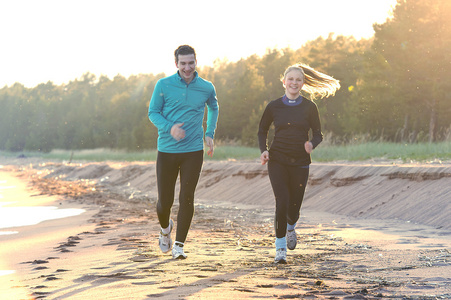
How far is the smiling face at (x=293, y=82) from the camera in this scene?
5773 mm

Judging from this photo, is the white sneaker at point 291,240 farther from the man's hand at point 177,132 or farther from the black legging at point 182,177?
the man's hand at point 177,132

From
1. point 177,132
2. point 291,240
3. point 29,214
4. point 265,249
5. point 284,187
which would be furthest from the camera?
point 29,214

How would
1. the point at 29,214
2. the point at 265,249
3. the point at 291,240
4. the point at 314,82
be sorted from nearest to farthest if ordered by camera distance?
1. the point at 291,240
2. the point at 314,82
3. the point at 265,249
4. the point at 29,214

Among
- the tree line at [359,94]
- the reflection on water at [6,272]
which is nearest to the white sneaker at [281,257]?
the reflection on water at [6,272]

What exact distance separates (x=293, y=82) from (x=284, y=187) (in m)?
1.02

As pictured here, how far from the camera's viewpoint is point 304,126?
225 inches

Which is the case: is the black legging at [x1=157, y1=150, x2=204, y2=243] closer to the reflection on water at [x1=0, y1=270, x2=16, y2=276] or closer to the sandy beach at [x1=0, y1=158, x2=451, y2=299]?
the sandy beach at [x1=0, y1=158, x2=451, y2=299]

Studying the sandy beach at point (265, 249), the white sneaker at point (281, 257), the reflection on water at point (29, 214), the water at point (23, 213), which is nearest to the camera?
the sandy beach at point (265, 249)

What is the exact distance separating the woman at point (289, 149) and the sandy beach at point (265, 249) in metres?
0.42

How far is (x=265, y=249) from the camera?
20.9ft

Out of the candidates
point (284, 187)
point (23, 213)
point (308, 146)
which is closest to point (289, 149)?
point (308, 146)

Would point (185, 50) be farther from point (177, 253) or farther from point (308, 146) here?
point (177, 253)

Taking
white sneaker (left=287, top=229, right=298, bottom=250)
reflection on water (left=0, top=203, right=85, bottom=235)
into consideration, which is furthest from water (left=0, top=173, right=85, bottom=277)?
white sneaker (left=287, top=229, right=298, bottom=250)

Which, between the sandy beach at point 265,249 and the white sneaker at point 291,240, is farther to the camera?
the white sneaker at point 291,240
